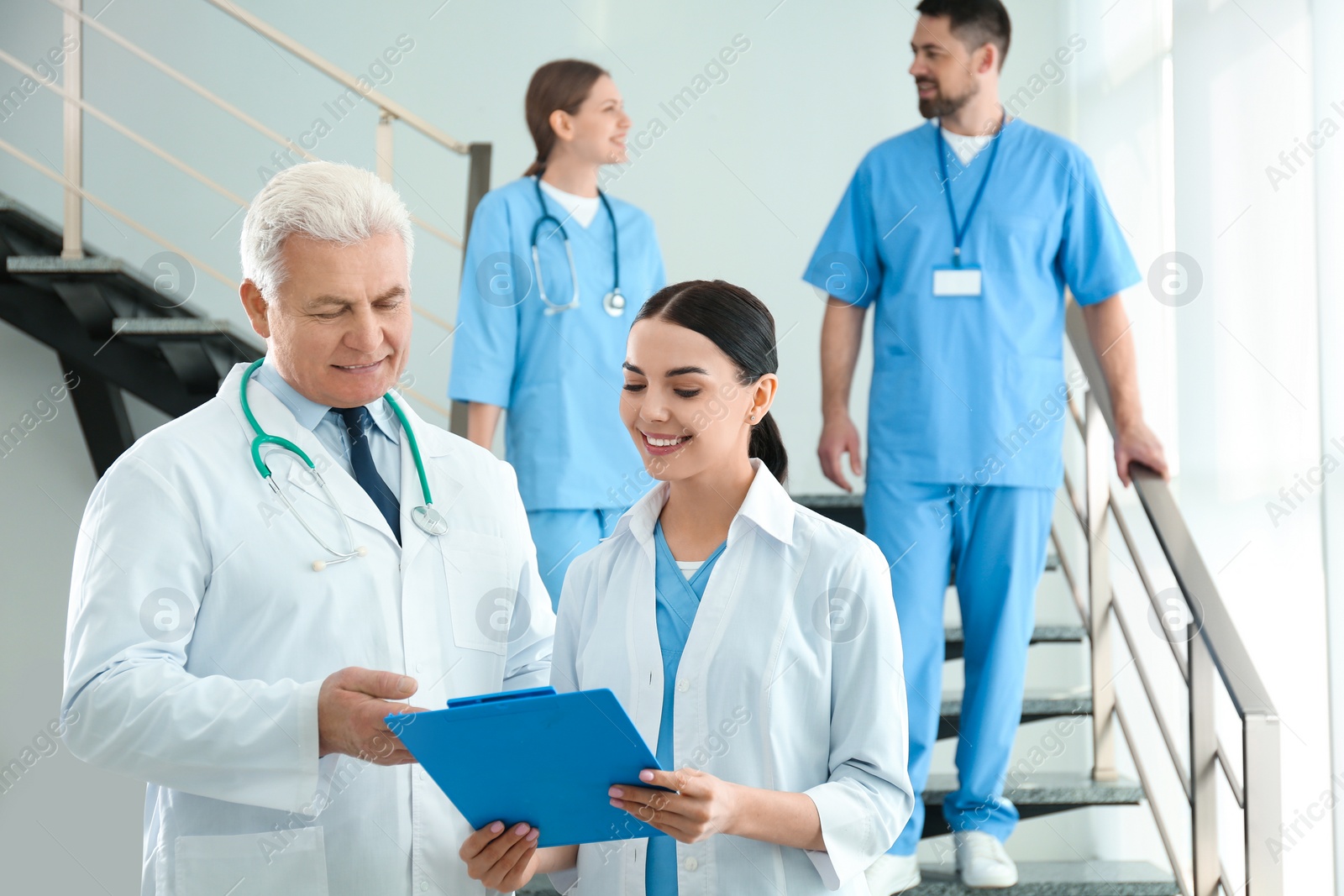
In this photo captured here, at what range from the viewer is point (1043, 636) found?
7.66 feet

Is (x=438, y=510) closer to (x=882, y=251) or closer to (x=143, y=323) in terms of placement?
(x=882, y=251)

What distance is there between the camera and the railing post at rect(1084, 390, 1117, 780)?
2.19 metres

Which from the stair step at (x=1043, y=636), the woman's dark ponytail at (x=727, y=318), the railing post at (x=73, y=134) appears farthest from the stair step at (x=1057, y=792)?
the railing post at (x=73, y=134)

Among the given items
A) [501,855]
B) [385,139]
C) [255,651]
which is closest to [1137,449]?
[501,855]

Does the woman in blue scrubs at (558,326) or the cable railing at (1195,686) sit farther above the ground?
the woman in blue scrubs at (558,326)

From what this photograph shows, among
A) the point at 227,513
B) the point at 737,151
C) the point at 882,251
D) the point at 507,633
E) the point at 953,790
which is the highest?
the point at 737,151

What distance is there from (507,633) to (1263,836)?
3.58 feet

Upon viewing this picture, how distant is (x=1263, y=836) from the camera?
1.54m

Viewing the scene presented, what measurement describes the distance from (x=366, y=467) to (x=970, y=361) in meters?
1.20

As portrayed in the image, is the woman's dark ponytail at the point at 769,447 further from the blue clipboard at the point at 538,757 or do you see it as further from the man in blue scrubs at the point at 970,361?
the man in blue scrubs at the point at 970,361

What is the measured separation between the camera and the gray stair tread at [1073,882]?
6.03 feet

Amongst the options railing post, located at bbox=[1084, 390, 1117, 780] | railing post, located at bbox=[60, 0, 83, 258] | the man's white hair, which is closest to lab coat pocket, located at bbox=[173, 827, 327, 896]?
the man's white hair

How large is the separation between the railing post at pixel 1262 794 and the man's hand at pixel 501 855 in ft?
3.47

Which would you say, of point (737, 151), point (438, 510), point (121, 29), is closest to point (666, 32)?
point (737, 151)
